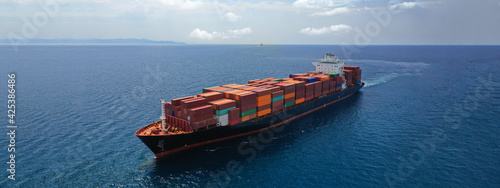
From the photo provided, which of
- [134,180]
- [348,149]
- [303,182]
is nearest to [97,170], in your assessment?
[134,180]

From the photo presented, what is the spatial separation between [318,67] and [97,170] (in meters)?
63.7

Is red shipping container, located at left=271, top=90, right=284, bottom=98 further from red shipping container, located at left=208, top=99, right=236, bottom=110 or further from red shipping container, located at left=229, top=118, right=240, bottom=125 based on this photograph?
red shipping container, located at left=229, top=118, right=240, bottom=125

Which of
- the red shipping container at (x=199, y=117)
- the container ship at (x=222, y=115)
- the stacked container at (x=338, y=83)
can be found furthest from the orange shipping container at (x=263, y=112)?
the stacked container at (x=338, y=83)

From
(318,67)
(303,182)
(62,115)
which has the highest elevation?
(318,67)

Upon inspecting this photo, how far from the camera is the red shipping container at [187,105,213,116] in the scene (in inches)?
1382

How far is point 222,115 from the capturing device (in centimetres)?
3784

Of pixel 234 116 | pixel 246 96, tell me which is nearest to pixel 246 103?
pixel 246 96

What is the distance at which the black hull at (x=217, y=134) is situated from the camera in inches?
1331

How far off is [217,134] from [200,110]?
5.18 meters

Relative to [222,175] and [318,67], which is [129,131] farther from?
[318,67]

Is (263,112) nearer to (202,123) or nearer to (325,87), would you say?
(202,123)

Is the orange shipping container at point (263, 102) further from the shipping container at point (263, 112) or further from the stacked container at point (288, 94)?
the stacked container at point (288, 94)

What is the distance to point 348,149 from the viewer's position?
37375mm

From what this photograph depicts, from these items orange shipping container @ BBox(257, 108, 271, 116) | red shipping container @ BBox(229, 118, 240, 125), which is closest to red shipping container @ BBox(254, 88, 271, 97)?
orange shipping container @ BBox(257, 108, 271, 116)
